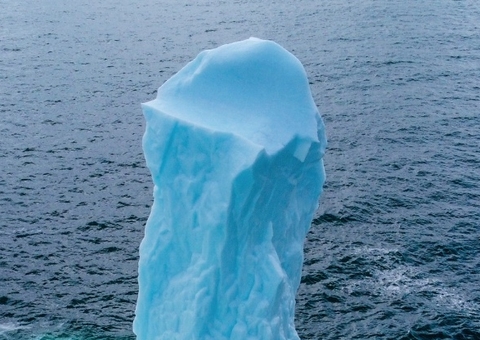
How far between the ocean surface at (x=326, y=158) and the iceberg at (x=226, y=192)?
14.5 meters

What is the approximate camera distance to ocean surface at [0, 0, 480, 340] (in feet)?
108

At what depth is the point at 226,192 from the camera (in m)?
16.2

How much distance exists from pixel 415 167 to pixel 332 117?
31.3 feet

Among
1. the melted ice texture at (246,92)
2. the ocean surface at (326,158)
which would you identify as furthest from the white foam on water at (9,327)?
the melted ice texture at (246,92)

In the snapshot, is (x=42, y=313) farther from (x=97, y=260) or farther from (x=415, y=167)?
(x=415, y=167)

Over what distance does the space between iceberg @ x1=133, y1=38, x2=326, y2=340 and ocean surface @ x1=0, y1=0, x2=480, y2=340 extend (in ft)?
47.7

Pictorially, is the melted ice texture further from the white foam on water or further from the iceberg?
the white foam on water

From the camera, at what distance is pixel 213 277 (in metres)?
16.3

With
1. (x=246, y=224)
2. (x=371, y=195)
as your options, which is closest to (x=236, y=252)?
(x=246, y=224)

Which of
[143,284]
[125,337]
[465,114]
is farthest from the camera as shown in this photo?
[465,114]

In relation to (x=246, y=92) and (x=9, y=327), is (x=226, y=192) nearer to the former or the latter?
(x=246, y=92)

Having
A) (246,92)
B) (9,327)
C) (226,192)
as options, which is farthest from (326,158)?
(226,192)

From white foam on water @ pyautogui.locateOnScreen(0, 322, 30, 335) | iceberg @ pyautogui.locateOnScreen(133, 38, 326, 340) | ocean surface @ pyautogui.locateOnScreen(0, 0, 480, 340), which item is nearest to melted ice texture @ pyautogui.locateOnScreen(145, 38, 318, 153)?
iceberg @ pyautogui.locateOnScreen(133, 38, 326, 340)

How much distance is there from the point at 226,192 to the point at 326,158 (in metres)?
31.2
